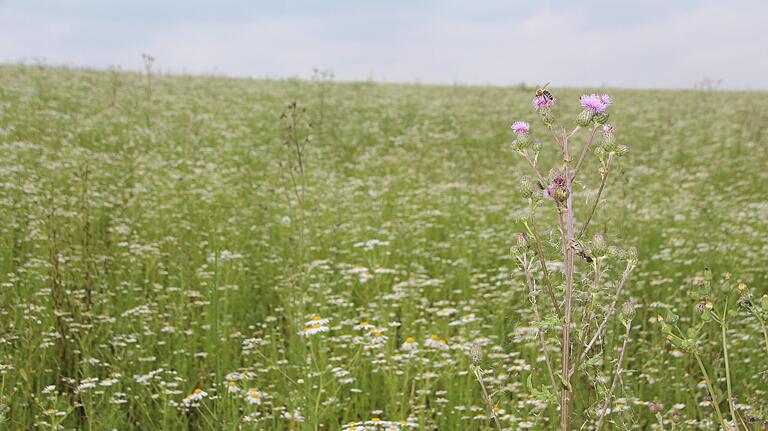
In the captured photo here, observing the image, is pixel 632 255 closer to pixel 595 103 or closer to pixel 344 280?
pixel 595 103

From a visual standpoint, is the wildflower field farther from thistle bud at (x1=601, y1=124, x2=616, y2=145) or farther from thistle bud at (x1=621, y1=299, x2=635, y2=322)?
thistle bud at (x1=601, y1=124, x2=616, y2=145)

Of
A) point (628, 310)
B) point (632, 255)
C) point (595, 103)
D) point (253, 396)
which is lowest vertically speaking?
point (253, 396)

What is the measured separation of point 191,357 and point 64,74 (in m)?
15.9

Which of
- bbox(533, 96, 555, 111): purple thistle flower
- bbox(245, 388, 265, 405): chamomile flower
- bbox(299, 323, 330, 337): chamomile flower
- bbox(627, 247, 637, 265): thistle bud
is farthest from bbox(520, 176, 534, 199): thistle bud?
bbox(245, 388, 265, 405): chamomile flower

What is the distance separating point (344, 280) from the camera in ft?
16.7

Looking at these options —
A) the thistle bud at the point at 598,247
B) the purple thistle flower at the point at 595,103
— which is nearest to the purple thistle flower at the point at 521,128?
the purple thistle flower at the point at 595,103

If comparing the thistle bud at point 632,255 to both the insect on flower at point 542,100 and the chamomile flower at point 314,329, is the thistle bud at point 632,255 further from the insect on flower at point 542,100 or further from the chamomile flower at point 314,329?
the chamomile flower at point 314,329

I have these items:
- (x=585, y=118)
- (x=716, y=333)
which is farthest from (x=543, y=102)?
(x=716, y=333)

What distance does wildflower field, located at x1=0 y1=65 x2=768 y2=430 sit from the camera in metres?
3.17

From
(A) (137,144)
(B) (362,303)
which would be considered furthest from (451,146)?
(B) (362,303)

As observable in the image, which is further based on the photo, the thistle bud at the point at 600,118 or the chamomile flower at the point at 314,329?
the chamomile flower at the point at 314,329

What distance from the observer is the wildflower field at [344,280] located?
3166 millimetres

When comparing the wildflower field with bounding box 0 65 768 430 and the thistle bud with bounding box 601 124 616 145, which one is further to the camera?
the wildflower field with bounding box 0 65 768 430

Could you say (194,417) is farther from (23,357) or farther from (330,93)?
(330,93)
